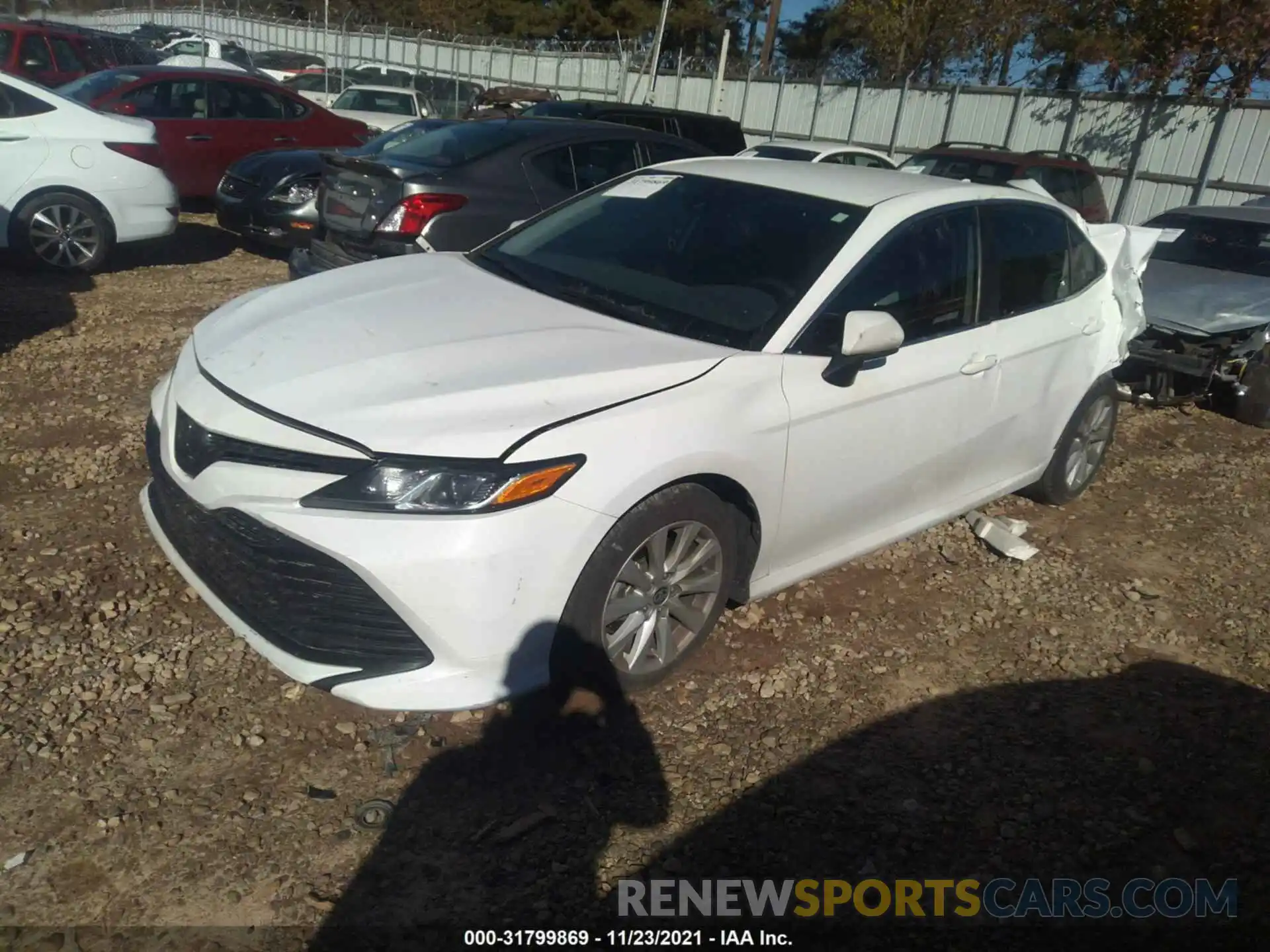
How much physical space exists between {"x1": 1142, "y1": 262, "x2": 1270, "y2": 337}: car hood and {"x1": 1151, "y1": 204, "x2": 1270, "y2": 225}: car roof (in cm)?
68

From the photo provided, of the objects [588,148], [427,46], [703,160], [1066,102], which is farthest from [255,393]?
[427,46]

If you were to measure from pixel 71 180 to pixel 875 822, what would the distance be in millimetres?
7743

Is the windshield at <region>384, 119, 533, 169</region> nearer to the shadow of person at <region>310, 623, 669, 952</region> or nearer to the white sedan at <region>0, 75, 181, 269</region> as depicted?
the white sedan at <region>0, 75, 181, 269</region>

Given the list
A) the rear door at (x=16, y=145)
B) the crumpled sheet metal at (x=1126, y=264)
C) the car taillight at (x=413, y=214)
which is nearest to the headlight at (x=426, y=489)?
the crumpled sheet metal at (x=1126, y=264)

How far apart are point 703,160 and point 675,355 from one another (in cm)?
172

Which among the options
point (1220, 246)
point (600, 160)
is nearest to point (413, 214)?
point (600, 160)

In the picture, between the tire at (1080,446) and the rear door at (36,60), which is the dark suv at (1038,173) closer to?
the tire at (1080,446)

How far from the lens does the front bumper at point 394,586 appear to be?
270cm

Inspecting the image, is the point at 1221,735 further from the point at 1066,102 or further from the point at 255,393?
the point at 1066,102

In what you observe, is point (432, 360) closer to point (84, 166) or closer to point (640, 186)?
point (640, 186)

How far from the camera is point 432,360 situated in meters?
3.14

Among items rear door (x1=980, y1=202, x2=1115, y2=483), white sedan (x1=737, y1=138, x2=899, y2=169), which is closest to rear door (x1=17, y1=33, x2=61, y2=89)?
white sedan (x1=737, y1=138, x2=899, y2=169)

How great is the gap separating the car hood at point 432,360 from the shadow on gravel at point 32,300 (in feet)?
11.7

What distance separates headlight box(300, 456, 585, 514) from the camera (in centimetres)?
272
